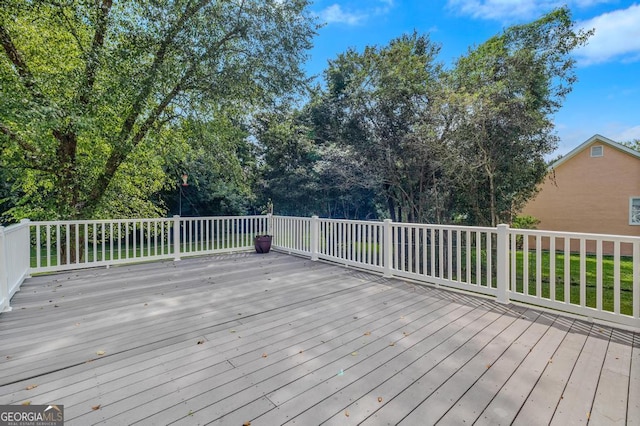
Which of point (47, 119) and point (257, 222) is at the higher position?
point (47, 119)

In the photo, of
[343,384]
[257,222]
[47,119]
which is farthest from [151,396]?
[257,222]

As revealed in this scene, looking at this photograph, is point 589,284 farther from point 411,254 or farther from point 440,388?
point 440,388

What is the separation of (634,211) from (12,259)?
16645 millimetres

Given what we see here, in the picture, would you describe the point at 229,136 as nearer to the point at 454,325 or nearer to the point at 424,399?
the point at 454,325

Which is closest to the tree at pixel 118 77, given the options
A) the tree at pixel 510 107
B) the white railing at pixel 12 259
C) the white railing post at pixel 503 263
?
the white railing at pixel 12 259

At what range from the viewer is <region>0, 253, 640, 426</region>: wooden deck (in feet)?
5.67

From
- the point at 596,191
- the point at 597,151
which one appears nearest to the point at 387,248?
the point at 596,191

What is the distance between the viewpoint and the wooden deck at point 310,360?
1.73 metres

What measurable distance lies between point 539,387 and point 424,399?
797mm

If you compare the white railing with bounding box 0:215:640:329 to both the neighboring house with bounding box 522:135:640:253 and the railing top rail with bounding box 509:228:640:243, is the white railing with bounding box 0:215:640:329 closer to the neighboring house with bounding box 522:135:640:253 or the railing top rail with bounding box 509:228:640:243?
the railing top rail with bounding box 509:228:640:243

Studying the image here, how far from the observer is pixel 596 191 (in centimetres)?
1126

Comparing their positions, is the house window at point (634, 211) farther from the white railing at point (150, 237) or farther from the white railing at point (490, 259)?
the white railing at point (150, 237)

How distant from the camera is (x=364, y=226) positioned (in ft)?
17.2

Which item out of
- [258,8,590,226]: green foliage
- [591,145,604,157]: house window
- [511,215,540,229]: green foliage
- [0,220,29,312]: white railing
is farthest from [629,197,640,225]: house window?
[0,220,29,312]: white railing
